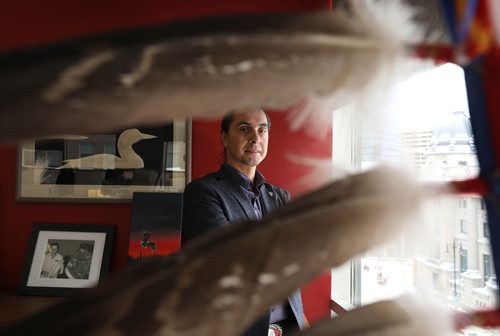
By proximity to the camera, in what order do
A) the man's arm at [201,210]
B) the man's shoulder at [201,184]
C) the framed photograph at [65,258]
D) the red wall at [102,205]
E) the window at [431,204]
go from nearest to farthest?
1. the window at [431,204]
2. the man's arm at [201,210]
3. the man's shoulder at [201,184]
4. the framed photograph at [65,258]
5. the red wall at [102,205]

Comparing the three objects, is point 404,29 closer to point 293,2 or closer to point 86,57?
point 86,57

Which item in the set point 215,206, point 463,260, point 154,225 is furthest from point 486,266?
point 154,225

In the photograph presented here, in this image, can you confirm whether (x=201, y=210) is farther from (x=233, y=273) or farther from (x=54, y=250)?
(x=54, y=250)

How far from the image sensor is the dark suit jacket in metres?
1.51

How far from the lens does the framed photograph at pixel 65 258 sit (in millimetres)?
2627

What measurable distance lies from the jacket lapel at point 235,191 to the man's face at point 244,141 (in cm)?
11

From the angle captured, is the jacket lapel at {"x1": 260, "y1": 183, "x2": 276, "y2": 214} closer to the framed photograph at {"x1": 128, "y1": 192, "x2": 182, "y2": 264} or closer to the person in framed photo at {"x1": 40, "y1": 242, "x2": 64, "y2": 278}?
the framed photograph at {"x1": 128, "y1": 192, "x2": 182, "y2": 264}

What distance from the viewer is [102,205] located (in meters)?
2.82

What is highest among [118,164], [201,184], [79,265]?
[118,164]

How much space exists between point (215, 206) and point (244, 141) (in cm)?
39

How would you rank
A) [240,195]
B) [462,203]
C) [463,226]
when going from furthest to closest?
[240,195] < [463,226] < [462,203]

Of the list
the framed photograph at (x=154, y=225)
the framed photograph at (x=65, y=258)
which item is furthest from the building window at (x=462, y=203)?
the framed photograph at (x=65, y=258)

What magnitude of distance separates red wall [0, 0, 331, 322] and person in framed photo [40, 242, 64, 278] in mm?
229

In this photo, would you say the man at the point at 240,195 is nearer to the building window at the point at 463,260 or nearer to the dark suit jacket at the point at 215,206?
the dark suit jacket at the point at 215,206
